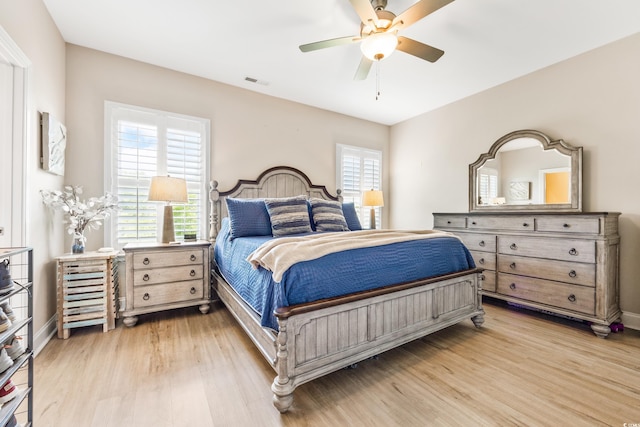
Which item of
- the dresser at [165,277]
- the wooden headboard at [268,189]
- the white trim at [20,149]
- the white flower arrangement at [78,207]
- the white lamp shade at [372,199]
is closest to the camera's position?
A: the white trim at [20,149]

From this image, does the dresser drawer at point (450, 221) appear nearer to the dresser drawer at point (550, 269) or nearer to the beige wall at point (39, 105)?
the dresser drawer at point (550, 269)

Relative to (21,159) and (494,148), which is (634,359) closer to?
(494,148)

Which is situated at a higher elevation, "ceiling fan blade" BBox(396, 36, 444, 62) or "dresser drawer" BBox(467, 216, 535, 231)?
"ceiling fan blade" BBox(396, 36, 444, 62)

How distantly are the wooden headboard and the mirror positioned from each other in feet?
6.75

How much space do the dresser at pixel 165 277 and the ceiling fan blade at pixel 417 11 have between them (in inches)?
105

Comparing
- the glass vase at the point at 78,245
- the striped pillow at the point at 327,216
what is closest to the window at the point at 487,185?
the striped pillow at the point at 327,216

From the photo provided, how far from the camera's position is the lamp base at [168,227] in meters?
2.88

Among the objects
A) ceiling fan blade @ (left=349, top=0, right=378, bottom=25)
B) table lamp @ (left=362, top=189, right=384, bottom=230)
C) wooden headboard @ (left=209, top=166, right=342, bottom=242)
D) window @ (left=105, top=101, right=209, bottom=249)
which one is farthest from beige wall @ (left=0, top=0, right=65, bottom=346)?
table lamp @ (left=362, top=189, right=384, bottom=230)

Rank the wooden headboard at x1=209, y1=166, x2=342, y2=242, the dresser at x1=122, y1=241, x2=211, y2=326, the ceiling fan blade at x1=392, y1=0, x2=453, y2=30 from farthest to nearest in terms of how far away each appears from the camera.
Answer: the wooden headboard at x1=209, y1=166, x2=342, y2=242 → the dresser at x1=122, y1=241, x2=211, y2=326 → the ceiling fan blade at x1=392, y1=0, x2=453, y2=30

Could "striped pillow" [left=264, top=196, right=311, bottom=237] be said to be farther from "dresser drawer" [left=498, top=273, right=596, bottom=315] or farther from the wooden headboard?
"dresser drawer" [left=498, top=273, right=596, bottom=315]

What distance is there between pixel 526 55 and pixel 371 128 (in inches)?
95.6

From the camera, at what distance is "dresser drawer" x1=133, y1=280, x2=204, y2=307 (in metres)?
2.61

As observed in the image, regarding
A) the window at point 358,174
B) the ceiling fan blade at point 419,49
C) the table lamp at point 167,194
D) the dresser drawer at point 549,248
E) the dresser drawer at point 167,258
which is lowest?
the dresser drawer at point 167,258

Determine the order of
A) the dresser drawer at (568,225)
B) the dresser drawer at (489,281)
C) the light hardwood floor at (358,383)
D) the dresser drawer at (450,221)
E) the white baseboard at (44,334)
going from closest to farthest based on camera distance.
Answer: the light hardwood floor at (358,383)
the white baseboard at (44,334)
the dresser drawer at (568,225)
the dresser drawer at (489,281)
the dresser drawer at (450,221)
